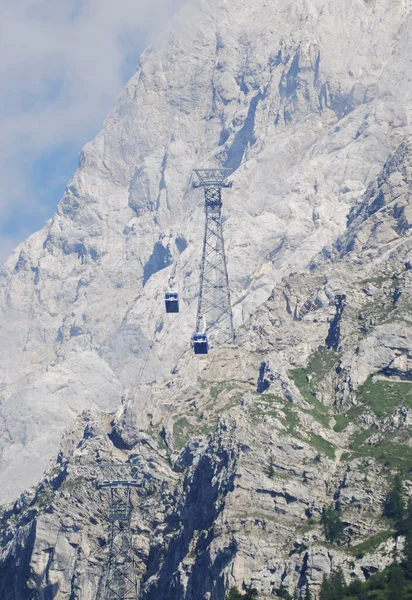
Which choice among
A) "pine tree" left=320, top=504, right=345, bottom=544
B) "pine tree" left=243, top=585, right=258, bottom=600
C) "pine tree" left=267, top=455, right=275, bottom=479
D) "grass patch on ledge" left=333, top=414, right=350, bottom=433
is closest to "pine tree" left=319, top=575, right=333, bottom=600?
"pine tree" left=243, top=585, right=258, bottom=600

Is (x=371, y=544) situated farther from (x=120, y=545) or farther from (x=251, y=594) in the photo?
(x=120, y=545)

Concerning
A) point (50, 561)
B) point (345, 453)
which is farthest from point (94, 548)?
point (345, 453)

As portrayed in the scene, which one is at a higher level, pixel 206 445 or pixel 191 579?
pixel 206 445

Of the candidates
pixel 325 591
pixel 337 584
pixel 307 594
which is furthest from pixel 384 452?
pixel 325 591

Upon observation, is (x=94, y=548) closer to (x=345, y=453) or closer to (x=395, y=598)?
(x=345, y=453)

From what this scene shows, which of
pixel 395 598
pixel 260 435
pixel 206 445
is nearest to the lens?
pixel 395 598

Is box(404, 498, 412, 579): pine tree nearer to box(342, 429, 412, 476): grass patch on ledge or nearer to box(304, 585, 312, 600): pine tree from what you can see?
box(342, 429, 412, 476): grass patch on ledge

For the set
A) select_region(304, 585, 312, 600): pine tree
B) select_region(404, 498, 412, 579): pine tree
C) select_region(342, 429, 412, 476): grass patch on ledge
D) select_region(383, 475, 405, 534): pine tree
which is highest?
select_region(342, 429, 412, 476): grass patch on ledge
